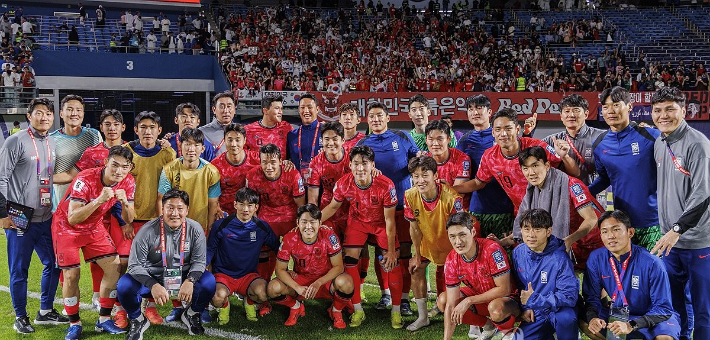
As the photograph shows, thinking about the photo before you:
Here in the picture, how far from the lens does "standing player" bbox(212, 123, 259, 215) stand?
6.53m

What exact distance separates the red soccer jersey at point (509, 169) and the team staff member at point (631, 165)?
0.49 m

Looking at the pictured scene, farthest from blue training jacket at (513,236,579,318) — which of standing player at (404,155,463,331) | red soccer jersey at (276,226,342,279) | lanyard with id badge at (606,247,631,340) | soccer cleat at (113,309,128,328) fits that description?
soccer cleat at (113,309,128,328)

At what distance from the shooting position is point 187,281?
5.61 m

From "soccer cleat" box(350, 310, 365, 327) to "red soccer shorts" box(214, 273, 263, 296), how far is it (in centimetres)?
108

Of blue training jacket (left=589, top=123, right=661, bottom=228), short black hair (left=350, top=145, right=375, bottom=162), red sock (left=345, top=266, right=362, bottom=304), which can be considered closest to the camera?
blue training jacket (left=589, top=123, right=661, bottom=228)

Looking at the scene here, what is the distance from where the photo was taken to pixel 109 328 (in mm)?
5840

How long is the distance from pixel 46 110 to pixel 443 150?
4080mm

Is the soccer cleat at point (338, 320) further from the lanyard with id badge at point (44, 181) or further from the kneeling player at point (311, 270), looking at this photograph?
the lanyard with id badge at point (44, 181)

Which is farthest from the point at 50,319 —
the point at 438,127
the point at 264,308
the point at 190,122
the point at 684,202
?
the point at 684,202

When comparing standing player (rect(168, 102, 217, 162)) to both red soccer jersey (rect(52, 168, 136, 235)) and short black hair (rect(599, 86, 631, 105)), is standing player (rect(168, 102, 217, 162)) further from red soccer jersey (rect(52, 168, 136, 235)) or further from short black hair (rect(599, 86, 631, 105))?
short black hair (rect(599, 86, 631, 105))

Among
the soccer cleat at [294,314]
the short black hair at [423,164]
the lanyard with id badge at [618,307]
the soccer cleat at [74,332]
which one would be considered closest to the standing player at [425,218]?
the short black hair at [423,164]

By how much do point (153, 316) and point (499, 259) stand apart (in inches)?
143

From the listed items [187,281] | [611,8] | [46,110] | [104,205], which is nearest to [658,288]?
[187,281]

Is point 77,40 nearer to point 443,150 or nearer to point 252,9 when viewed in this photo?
point 252,9
